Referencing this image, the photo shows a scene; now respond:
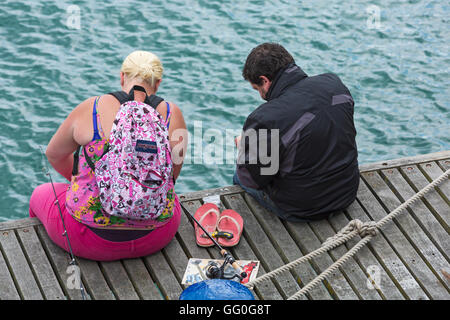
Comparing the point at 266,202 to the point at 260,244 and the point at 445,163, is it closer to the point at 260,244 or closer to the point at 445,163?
the point at 260,244

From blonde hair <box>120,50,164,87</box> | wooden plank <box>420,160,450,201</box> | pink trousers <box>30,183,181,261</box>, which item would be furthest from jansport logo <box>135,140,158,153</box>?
wooden plank <box>420,160,450,201</box>

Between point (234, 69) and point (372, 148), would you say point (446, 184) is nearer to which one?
point (372, 148)

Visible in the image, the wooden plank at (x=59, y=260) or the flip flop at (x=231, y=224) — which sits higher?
the flip flop at (x=231, y=224)

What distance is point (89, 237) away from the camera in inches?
169

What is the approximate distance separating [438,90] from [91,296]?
5.27 meters

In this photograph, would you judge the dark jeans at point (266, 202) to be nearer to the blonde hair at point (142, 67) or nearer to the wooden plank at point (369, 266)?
the wooden plank at point (369, 266)

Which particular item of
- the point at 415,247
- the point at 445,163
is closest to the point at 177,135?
the point at 415,247

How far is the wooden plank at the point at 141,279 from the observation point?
428cm

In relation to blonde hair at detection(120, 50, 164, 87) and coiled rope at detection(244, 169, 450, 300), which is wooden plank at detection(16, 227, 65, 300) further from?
blonde hair at detection(120, 50, 164, 87)

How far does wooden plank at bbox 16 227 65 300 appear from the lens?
4266 mm

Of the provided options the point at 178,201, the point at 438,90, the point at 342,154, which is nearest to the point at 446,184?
the point at 342,154

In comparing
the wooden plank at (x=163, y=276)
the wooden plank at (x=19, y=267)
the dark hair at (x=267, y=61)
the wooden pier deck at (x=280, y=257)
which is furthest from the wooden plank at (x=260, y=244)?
the wooden plank at (x=19, y=267)

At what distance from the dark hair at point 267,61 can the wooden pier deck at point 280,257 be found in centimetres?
100

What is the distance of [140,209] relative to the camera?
406 centimetres
